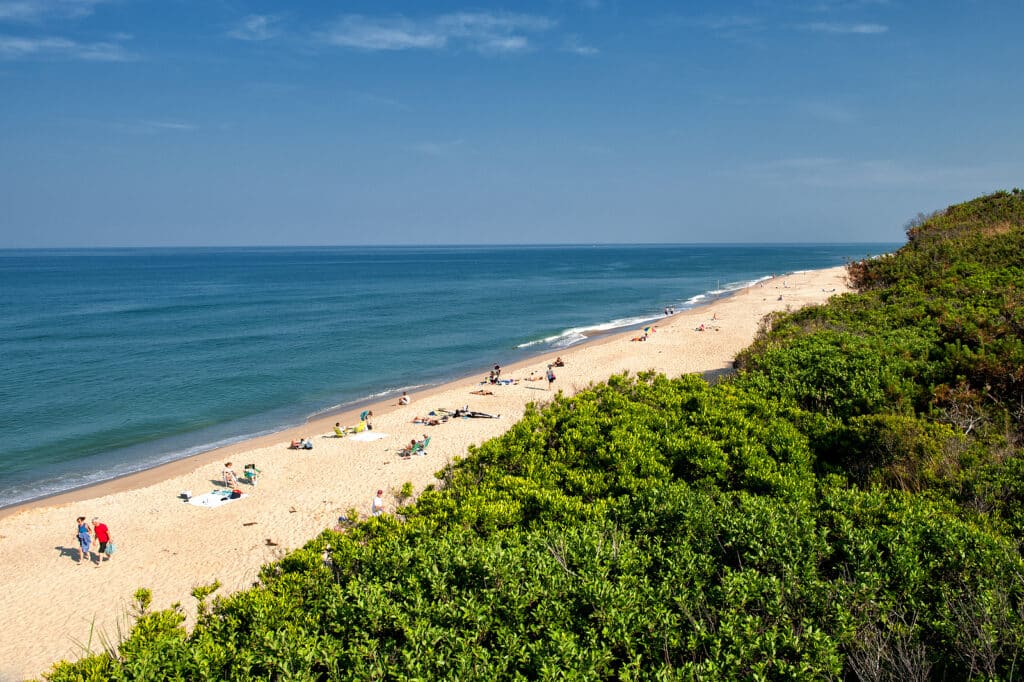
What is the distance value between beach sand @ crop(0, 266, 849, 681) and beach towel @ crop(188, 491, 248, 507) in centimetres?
26

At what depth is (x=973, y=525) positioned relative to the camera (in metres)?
6.80

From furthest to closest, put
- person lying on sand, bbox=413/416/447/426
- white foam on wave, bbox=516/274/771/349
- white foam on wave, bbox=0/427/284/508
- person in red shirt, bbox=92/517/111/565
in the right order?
white foam on wave, bbox=516/274/771/349, person lying on sand, bbox=413/416/447/426, white foam on wave, bbox=0/427/284/508, person in red shirt, bbox=92/517/111/565

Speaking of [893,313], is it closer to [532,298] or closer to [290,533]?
[290,533]

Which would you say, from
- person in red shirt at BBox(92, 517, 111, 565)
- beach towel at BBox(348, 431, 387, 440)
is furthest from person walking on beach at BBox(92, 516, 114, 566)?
beach towel at BBox(348, 431, 387, 440)

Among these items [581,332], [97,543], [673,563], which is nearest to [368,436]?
[97,543]

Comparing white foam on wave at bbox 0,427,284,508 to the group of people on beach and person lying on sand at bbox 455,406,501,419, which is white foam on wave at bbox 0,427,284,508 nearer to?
the group of people on beach

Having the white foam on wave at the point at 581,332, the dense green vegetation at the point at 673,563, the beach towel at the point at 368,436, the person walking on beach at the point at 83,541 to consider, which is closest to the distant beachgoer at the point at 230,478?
the person walking on beach at the point at 83,541

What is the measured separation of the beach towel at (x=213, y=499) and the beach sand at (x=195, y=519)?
0.86ft

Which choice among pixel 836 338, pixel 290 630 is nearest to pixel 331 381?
pixel 836 338

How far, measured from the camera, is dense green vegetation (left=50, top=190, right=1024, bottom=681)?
5.13 m

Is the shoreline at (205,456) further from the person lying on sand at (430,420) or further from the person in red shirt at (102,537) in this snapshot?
the person in red shirt at (102,537)

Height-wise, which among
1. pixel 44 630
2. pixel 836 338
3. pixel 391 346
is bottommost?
pixel 44 630

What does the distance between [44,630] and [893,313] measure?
23.8 m

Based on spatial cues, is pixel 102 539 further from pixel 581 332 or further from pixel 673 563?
pixel 581 332
